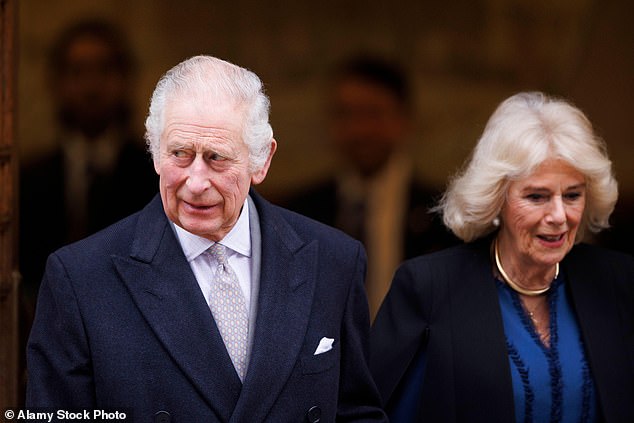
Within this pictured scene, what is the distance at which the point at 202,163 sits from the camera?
2.71 meters

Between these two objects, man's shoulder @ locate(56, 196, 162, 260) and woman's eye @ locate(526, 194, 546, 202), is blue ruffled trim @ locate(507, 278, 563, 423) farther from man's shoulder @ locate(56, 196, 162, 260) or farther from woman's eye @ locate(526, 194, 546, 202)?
man's shoulder @ locate(56, 196, 162, 260)

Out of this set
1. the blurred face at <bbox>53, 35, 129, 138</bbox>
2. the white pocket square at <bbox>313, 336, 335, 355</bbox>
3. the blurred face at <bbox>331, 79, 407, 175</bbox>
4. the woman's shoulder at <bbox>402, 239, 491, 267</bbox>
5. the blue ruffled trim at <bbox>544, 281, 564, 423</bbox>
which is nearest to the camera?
the white pocket square at <bbox>313, 336, 335, 355</bbox>

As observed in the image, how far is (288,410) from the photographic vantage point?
288 cm

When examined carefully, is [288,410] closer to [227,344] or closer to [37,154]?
[227,344]

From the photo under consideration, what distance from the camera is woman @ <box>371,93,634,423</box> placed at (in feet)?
11.4

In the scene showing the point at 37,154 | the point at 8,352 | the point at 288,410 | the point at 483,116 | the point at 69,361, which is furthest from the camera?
the point at 483,116

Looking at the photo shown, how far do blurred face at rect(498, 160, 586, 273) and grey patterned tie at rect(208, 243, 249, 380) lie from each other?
1.09 m

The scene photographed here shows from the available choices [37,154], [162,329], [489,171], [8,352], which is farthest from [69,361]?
[37,154]

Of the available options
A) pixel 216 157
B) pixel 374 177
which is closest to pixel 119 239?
pixel 216 157

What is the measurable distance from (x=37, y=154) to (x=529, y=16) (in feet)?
9.75

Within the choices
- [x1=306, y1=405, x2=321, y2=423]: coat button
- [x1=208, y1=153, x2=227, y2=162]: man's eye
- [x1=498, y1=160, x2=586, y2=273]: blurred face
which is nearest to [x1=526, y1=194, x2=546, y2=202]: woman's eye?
[x1=498, y1=160, x2=586, y2=273]: blurred face

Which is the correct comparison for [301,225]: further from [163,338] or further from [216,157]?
[163,338]

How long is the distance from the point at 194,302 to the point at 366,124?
3.70 m

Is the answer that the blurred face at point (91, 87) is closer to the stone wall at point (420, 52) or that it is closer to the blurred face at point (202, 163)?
the stone wall at point (420, 52)
